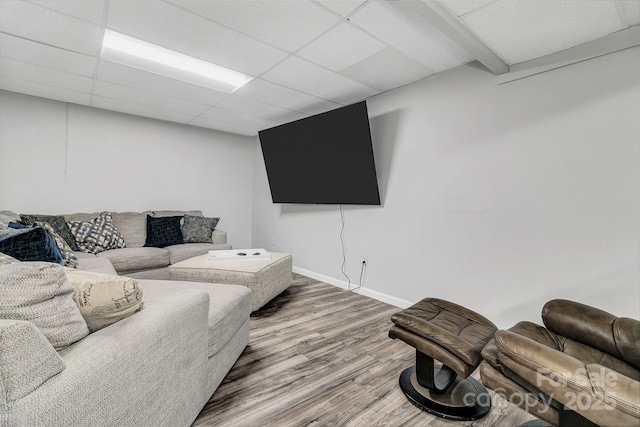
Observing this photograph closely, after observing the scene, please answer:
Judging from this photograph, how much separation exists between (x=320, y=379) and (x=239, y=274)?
128 centimetres

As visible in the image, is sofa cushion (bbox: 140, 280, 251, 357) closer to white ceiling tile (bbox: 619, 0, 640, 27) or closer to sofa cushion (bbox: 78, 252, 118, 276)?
sofa cushion (bbox: 78, 252, 118, 276)

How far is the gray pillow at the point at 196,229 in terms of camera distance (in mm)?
4336

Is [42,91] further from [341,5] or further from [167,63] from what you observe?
[341,5]

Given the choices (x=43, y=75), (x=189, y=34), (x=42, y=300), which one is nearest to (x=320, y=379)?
(x=42, y=300)

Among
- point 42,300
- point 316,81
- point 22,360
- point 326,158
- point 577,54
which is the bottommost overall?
point 22,360

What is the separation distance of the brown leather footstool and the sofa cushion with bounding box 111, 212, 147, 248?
378 centimetres

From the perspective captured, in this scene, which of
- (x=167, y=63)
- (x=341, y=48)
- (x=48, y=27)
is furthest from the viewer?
(x=167, y=63)

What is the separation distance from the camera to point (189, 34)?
2.20 metres

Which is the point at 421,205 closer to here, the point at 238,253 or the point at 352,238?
the point at 352,238

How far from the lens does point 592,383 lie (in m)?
0.97

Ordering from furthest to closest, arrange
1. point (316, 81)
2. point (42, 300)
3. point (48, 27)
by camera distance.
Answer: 1. point (316, 81)
2. point (48, 27)
3. point (42, 300)

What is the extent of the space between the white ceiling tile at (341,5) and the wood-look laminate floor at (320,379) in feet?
7.90

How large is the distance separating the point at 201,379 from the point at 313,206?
3.04 metres

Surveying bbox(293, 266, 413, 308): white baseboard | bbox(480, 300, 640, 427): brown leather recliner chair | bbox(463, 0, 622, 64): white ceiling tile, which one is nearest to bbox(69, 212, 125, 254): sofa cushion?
bbox(293, 266, 413, 308): white baseboard
